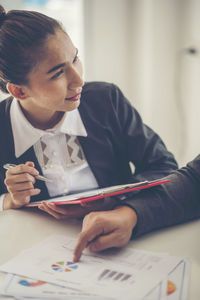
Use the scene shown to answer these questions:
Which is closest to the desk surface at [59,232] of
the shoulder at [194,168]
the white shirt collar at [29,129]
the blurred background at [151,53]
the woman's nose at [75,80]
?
the shoulder at [194,168]

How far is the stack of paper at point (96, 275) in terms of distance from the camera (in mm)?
A: 613

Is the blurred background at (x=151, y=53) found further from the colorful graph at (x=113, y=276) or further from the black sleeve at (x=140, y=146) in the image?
the colorful graph at (x=113, y=276)

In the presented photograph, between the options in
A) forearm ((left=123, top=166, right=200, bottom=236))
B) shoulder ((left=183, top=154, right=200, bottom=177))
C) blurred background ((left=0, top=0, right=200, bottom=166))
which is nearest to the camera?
forearm ((left=123, top=166, right=200, bottom=236))

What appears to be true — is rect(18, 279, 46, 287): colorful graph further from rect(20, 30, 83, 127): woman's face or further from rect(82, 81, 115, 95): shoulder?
rect(82, 81, 115, 95): shoulder

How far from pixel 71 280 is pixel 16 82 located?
60cm

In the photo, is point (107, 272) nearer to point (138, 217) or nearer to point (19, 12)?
point (138, 217)

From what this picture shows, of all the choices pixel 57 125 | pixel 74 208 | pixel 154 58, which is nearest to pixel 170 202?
pixel 74 208

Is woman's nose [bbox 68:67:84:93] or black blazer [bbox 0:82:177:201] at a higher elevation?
woman's nose [bbox 68:67:84:93]

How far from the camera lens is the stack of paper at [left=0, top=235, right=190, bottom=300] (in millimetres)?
613

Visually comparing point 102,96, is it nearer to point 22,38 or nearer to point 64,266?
point 22,38

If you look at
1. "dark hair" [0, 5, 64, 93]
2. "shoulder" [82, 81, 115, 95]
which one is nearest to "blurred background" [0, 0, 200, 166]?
"shoulder" [82, 81, 115, 95]

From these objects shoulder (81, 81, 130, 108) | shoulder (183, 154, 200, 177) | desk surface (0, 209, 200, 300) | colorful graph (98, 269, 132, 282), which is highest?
shoulder (81, 81, 130, 108)

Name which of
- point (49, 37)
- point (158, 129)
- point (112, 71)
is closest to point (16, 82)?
point (49, 37)

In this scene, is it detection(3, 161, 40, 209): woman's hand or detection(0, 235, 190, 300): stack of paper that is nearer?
Result: detection(0, 235, 190, 300): stack of paper
